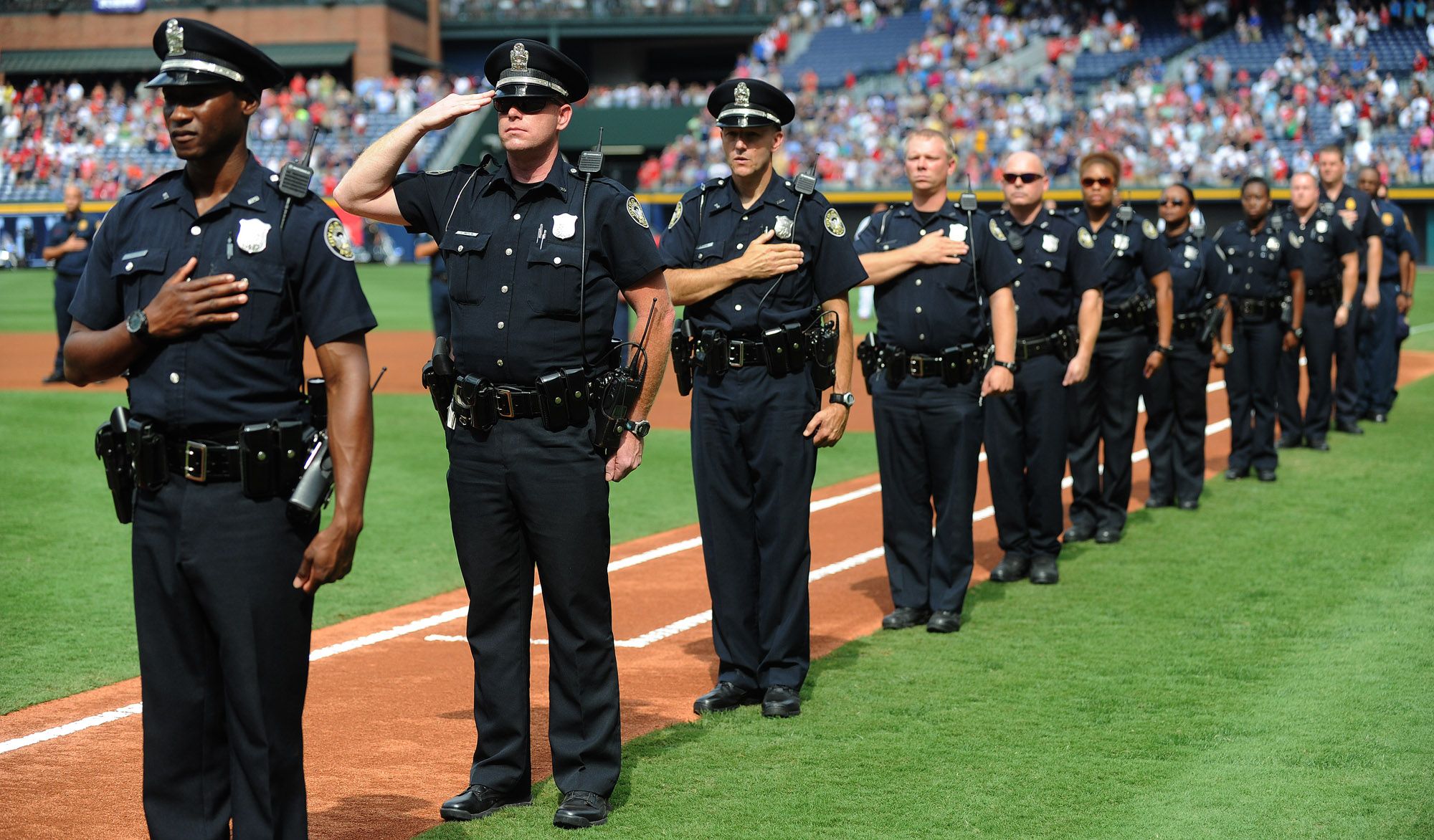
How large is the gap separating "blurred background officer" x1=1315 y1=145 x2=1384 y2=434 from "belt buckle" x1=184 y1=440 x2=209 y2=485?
11644 mm

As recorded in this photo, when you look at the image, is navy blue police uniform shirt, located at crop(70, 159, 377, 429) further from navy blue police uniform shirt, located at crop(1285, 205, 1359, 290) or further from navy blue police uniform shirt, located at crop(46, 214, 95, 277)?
navy blue police uniform shirt, located at crop(46, 214, 95, 277)

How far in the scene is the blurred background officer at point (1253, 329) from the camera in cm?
1217

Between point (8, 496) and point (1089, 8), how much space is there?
131 feet

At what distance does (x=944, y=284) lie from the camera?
296 inches

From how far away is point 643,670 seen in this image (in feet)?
22.4

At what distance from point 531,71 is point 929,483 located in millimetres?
3627

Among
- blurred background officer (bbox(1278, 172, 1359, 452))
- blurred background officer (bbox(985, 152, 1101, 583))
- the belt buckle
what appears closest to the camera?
the belt buckle

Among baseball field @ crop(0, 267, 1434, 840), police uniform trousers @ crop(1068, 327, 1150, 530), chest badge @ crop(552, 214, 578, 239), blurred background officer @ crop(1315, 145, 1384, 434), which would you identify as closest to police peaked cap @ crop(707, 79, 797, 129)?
chest badge @ crop(552, 214, 578, 239)

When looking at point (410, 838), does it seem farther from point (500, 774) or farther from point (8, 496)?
point (8, 496)

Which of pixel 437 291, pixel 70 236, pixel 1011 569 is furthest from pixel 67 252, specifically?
pixel 1011 569

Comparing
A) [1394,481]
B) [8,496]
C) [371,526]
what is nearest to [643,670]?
[371,526]

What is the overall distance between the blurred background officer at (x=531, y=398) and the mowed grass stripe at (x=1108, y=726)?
269 millimetres

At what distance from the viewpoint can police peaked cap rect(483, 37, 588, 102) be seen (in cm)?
477

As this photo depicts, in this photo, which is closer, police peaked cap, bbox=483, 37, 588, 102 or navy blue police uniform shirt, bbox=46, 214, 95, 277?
police peaked cap, bbox=483, 37, 588, 102
